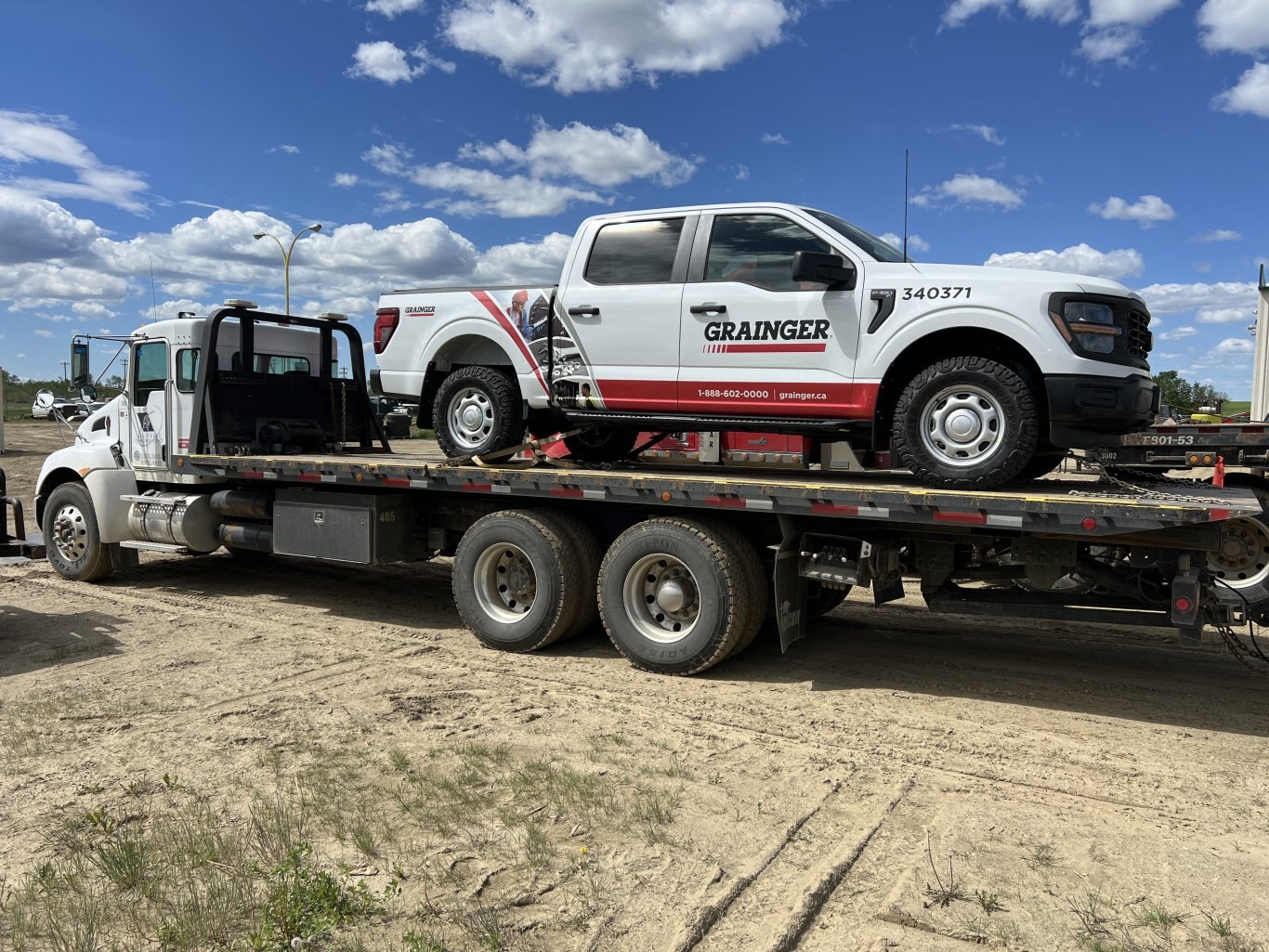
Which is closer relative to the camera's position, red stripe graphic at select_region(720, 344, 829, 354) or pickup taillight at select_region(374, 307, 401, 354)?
red stripe graphic at select_region(720, 344, 829, 354)

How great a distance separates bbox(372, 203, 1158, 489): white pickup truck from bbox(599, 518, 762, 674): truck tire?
2.73 ft

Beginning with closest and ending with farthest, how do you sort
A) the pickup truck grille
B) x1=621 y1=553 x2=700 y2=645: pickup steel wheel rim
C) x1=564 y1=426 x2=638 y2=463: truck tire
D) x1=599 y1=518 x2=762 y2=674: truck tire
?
the pickup truck grille
x1=599 y1=518 x2=762 y2=674: truck tire
x1=621 y1=553 x2=700 y2=645: pickup steel wheel rim
x1=564 y1=426 x2=638 y2=463: truck tire

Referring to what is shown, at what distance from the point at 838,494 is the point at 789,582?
866 mm

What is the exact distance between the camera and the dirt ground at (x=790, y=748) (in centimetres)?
337

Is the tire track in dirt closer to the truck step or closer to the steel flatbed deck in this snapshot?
the steel flatbed deck

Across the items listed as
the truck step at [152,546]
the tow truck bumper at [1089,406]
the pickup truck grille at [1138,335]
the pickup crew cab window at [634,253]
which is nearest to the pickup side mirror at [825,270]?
the pickup crew cab window at [634,253]

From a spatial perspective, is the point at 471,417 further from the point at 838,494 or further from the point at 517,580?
the point at 838,494

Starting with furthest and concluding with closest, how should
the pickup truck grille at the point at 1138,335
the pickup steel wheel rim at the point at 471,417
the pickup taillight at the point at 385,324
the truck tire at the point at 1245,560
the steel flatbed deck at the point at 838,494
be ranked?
the pickup taillight at the point at 385,324, the pickup steel wheel rim at the point at 471,417, the truck tire at the point at 1245,560, the pickup truck grille at the point at 1138,335, the steel flatbed deck at the point at 838,494

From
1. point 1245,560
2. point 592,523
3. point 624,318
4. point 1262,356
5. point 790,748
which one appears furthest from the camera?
point 1262,356

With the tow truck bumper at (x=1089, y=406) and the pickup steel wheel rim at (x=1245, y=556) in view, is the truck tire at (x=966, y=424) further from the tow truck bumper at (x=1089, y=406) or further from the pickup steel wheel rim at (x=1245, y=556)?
the pickup steel wheel rim at (x=1245, y=556)

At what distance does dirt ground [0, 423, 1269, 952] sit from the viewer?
3.37m

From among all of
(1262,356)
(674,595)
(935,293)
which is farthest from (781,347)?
(1262,356)

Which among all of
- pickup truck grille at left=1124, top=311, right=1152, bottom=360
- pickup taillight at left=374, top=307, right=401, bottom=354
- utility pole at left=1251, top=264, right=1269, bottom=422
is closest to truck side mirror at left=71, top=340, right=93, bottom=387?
pickup taillight at left=374, top=307, right=401, bottom=354

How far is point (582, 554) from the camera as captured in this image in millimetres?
6832
